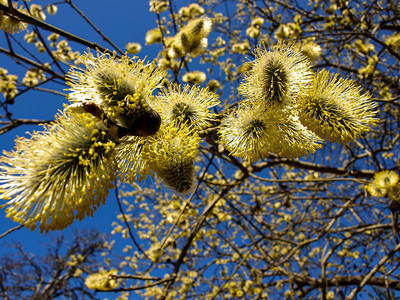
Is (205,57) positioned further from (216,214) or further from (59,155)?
(59,155)

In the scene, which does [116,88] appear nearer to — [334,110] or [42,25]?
[42,25]

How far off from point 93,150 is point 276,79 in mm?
748

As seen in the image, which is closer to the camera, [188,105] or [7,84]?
[188,105]

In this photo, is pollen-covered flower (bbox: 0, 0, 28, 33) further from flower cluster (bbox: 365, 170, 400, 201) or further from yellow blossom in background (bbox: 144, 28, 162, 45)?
flower cluster (bbox: 365, 170, 400, 201)

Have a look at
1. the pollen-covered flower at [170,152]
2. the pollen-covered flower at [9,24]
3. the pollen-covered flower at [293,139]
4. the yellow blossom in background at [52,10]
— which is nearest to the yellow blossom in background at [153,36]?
the pollen-covered flower at [9,24]

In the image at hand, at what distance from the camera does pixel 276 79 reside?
1105mm

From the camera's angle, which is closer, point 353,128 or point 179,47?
point 353,128

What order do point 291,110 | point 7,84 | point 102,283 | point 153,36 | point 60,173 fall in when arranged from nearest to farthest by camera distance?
point 60,173 → point 291,110 → point 102,283 → point 153,36 → point 7,84

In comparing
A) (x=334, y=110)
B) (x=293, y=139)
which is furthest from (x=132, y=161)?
(x=334, y=110)

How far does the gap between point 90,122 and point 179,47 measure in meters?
0.93

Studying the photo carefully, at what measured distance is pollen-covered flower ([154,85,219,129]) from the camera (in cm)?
117

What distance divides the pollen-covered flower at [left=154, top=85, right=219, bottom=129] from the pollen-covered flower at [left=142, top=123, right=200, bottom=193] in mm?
111

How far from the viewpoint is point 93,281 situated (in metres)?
1.75

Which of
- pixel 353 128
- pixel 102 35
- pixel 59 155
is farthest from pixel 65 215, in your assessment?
pixel 102 35
